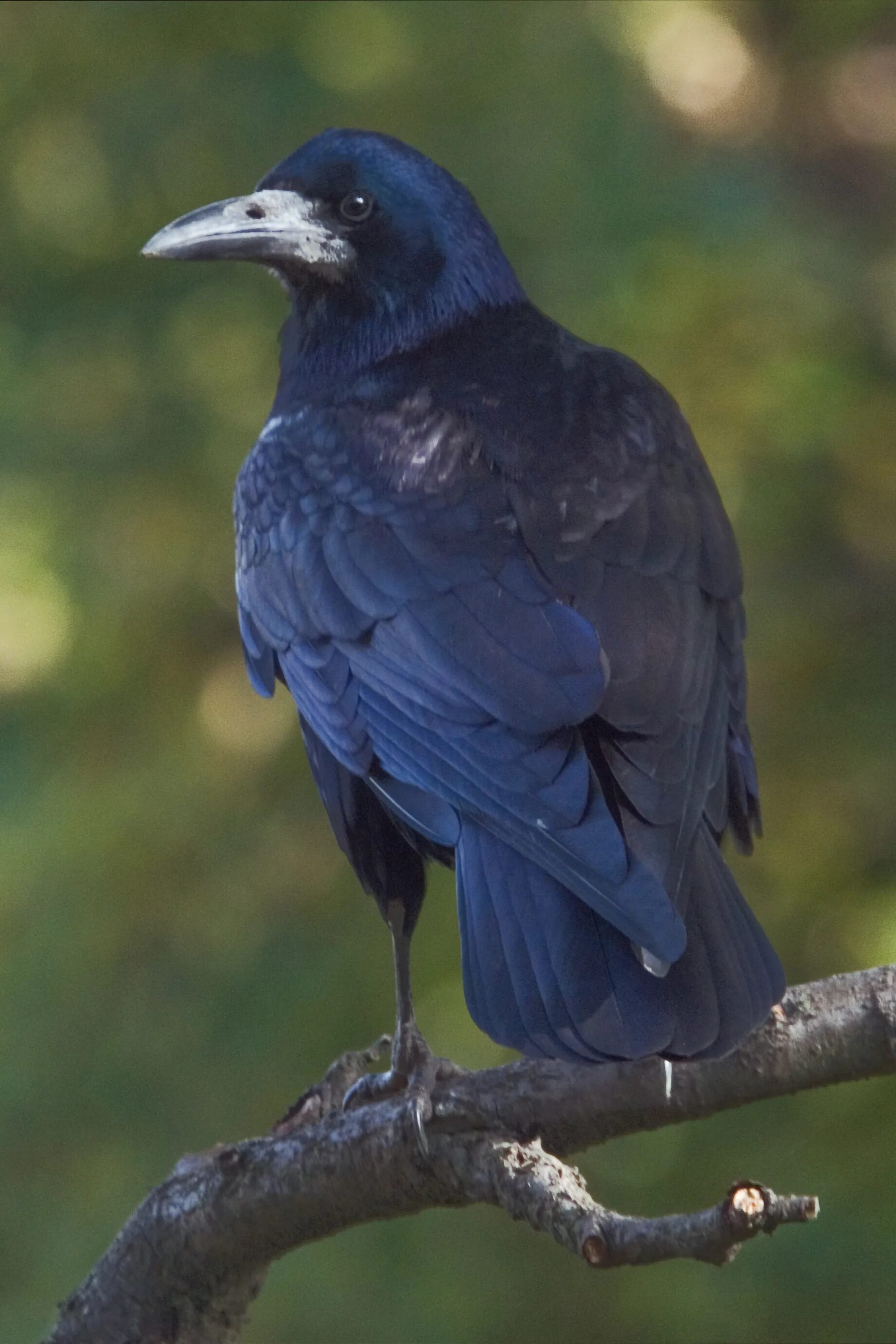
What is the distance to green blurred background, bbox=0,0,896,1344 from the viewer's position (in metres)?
4.73

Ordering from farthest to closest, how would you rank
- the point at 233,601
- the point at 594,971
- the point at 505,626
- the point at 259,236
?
the point at 233,601 < the point at 259,236 < the point at 505,626 < the point at 594,971

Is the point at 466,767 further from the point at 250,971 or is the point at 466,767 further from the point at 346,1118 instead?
the point at 250,971

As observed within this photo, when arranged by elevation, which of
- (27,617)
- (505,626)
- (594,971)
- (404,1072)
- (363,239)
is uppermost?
(363,239)

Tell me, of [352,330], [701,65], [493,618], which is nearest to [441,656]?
[493,618]

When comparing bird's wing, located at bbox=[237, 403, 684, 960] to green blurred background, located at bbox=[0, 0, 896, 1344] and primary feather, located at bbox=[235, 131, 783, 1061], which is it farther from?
green blurred background, located at bbox=[0, 0, 896, 1344]

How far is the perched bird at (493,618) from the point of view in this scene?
2736 millimetres

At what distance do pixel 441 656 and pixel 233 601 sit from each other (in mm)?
2140

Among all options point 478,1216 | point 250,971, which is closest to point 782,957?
point 478,1216

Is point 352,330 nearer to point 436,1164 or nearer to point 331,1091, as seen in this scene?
point 331,1091

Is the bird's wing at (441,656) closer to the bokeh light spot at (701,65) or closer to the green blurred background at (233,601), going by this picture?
the green blurred background at (233,601)

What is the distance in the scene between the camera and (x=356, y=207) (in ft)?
13.3

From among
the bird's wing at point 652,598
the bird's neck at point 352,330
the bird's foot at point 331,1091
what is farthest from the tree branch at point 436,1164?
the bird's neck at point 352,330

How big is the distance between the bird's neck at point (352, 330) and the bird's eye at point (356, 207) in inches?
5.7

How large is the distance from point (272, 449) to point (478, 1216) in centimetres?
207
